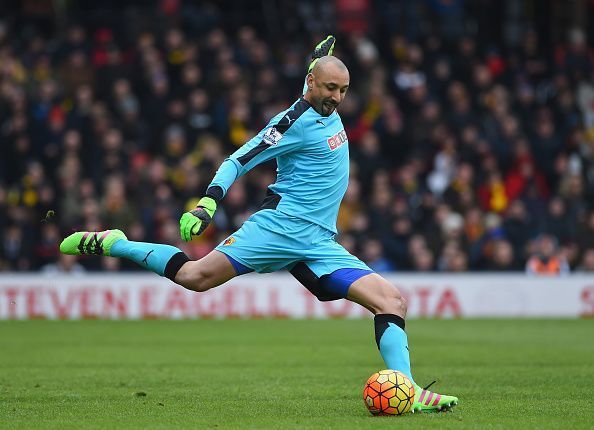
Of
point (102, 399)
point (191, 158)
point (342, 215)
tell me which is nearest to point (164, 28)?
point (191, 158)

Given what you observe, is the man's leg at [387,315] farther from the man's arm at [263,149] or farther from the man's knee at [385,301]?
the man's arm at [263,149]

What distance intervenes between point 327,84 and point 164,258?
1757mm

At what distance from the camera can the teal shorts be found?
27.4ft

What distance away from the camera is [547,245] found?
19.5m

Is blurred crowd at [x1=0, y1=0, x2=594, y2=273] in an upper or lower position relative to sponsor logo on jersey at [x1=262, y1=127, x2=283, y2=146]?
upper

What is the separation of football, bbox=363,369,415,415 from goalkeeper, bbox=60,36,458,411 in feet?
0.68

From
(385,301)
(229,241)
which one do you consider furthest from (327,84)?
(385,301)

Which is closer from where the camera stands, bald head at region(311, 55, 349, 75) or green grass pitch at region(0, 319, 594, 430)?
green grass pitch at region(0, 319, 594, 430)

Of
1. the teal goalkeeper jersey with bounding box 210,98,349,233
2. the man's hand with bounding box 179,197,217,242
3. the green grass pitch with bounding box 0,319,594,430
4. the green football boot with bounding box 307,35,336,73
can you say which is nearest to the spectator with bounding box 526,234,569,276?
the green grass pitch with bounding box 0,319,594,430

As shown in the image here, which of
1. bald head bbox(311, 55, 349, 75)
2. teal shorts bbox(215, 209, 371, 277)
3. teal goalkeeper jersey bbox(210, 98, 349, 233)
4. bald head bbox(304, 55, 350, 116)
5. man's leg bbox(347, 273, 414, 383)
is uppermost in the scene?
bald head bbox(311, 55, 349, 75)

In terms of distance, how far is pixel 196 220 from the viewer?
7.66 metres

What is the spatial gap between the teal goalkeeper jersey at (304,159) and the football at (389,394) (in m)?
1.27

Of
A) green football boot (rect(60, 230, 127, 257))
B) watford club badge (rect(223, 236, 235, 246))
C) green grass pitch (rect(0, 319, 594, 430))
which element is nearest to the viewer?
green grass pitch (rect(0, 319, 594, 430))

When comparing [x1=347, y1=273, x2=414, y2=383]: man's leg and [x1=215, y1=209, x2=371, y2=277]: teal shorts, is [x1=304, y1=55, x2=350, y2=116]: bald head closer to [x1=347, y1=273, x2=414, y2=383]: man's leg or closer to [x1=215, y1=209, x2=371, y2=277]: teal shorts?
[x1=215, y1=209, x2=371, y2=277]: teal shorts
